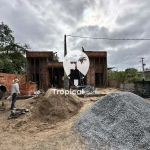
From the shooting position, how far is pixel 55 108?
627 centimetres

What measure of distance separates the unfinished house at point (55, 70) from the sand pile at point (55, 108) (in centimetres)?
992

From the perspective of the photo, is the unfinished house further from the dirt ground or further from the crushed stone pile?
the crushed stone pile

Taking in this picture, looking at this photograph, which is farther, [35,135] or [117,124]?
[35,135]

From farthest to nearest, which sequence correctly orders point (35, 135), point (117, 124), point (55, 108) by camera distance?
1. point (55, 108)
2. point (35, 135)
3. point (117, 124)

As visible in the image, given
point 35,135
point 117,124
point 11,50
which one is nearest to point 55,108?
point 35,135

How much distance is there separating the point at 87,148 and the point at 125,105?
1.86m

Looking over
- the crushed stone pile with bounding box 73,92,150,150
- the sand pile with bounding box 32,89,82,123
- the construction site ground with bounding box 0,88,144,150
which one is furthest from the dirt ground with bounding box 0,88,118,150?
the crushed stone pile with bounding box 73,92,150,150

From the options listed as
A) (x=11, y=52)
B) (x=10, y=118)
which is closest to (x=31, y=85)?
(x=10, y=118)

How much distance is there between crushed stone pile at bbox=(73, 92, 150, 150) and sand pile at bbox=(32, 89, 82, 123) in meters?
1.13

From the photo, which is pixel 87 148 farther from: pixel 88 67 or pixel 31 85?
pixel 88 67

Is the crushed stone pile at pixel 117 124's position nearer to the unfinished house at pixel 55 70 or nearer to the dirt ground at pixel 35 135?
the dirt ground at pixel 35 135

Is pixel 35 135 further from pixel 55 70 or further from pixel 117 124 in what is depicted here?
pixel 55 70

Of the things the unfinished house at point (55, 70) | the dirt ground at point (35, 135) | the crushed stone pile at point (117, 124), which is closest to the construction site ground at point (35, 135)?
the dirt ground at point (35, 135)

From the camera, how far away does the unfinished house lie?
56.3 ft
